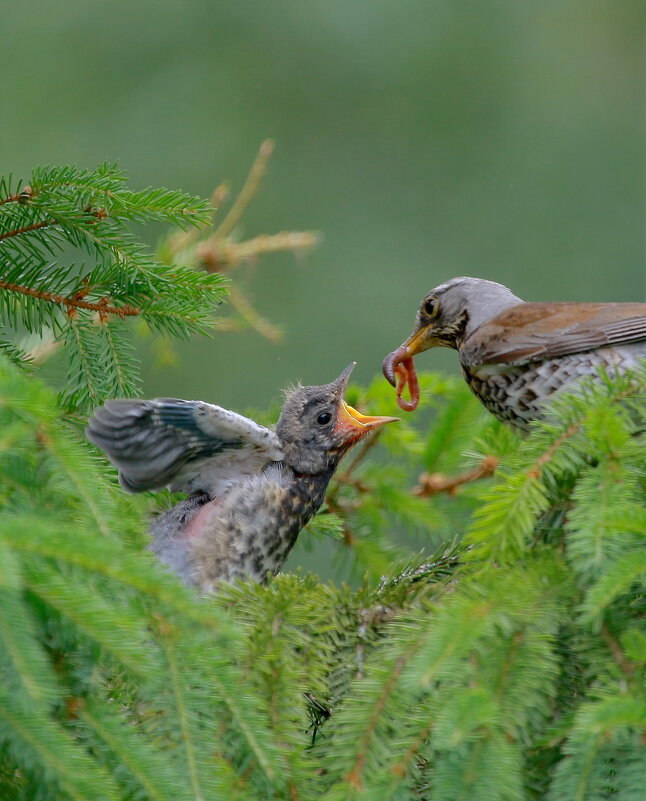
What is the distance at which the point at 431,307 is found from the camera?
3.39 metres

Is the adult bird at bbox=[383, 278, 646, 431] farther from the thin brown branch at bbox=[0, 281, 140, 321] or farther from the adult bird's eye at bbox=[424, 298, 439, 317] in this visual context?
the thin brown branch at bbox=[0, 281, 140, 321]

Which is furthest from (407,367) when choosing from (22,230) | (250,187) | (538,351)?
(22,230)

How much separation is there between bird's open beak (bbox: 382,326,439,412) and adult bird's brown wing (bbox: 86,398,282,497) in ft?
1.76

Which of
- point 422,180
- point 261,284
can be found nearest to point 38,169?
point 261,284

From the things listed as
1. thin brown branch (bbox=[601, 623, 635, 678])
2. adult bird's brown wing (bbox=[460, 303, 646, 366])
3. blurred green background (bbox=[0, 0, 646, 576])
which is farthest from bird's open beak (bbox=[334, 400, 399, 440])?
blurred green background (bbox=[0, 0, 646, 576])

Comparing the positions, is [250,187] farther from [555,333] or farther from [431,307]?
[555,333]

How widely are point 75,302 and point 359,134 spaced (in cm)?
681

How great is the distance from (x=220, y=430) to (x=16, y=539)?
123 centimetres

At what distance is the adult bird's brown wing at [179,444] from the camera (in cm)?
225

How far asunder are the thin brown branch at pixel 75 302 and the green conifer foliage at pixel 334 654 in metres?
0.75

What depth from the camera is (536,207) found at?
345 inches

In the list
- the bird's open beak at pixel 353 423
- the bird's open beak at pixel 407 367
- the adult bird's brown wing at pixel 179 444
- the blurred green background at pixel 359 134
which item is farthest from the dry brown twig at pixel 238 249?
the blurred green background at pixel 359 134

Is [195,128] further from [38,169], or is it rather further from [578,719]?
[578,719]

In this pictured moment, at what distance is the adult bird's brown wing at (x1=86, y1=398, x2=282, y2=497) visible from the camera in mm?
2248
